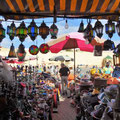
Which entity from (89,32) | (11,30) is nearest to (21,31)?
(11,30)

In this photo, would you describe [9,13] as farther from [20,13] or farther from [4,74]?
[4,74]

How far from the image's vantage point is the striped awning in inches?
126

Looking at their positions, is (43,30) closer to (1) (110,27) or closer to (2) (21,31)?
(2) (21,31)

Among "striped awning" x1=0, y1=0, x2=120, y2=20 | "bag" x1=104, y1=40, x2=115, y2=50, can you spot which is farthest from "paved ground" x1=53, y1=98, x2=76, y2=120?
"striped awning" x1=0, y1=0, x2=120, y2=20

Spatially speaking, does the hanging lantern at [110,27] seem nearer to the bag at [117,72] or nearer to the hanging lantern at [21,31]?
the bag at [117,72]

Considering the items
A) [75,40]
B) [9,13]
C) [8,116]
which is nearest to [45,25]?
[9,13]

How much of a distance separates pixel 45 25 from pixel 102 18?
55.3 inches

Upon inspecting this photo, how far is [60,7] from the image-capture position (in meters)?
3.43

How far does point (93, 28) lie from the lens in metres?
3.95

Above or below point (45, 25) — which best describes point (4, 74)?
below

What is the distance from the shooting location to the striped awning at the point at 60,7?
3209 mm

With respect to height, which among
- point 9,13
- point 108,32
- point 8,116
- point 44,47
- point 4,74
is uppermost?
point 9,13

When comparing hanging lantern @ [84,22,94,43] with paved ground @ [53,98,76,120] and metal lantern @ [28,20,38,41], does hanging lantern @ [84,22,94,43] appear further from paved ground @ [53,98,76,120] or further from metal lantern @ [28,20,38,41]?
paved ground @ [53,98,76,120]

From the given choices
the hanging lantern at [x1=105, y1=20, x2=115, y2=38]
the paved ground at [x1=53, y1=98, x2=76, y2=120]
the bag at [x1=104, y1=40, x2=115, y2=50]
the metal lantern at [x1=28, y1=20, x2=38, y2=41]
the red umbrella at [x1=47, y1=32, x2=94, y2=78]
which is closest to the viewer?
the metal lantern at [x1=28, y1=20, x2=38, y2=41]
